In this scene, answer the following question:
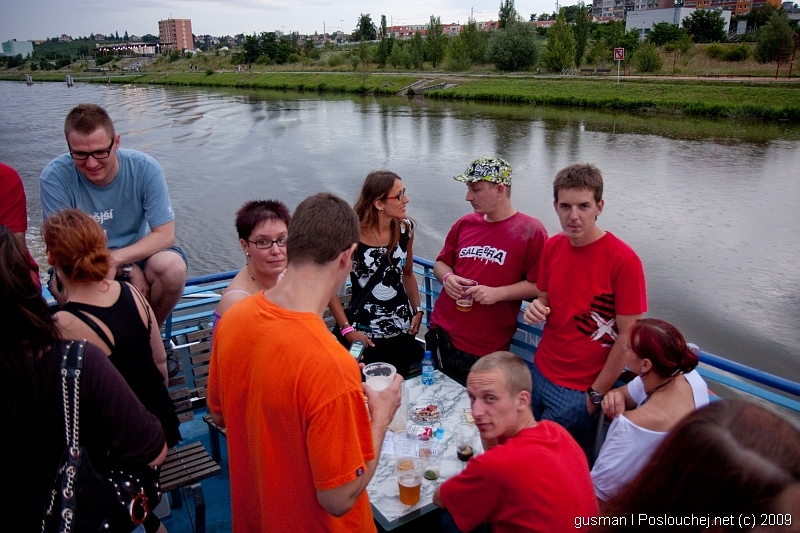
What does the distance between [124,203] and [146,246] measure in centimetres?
35

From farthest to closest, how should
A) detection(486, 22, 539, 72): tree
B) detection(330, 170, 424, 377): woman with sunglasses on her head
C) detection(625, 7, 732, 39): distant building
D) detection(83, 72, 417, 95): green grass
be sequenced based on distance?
detection(625, 7, 732, 39): distant building → detection(486, 22, 539, 72): tree → detection(83, 72, 417, 95): green grass → detection(330, 170, 424, 377): woman with sunglasses on her head

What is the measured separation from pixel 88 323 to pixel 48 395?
2.18ft

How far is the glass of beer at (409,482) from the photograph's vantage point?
262 centimetres

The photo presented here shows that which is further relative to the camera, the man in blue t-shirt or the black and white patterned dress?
the black and white patterned dress

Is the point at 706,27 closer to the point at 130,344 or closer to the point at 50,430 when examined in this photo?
the point at 130,344

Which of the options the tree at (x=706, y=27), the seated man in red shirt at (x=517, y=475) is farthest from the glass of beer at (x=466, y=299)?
the tree at (x=706, y=27)

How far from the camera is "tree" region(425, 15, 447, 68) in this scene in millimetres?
65188

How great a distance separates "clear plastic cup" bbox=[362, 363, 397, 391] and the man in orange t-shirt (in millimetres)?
411

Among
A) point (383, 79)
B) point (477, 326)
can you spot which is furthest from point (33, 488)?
point (383, 79)

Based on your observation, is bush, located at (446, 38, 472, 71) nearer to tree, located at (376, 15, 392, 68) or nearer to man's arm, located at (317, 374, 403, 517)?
tree, located at (376, 15, 392, 68)

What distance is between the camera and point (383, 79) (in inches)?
2173

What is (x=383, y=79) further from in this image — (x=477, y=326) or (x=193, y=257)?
(x=477, y=326)

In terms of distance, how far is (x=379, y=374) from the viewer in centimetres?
268

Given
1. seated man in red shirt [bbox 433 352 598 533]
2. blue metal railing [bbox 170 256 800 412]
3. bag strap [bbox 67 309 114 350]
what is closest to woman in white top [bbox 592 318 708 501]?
blue metal railing [bbox 170 256 800 412]
